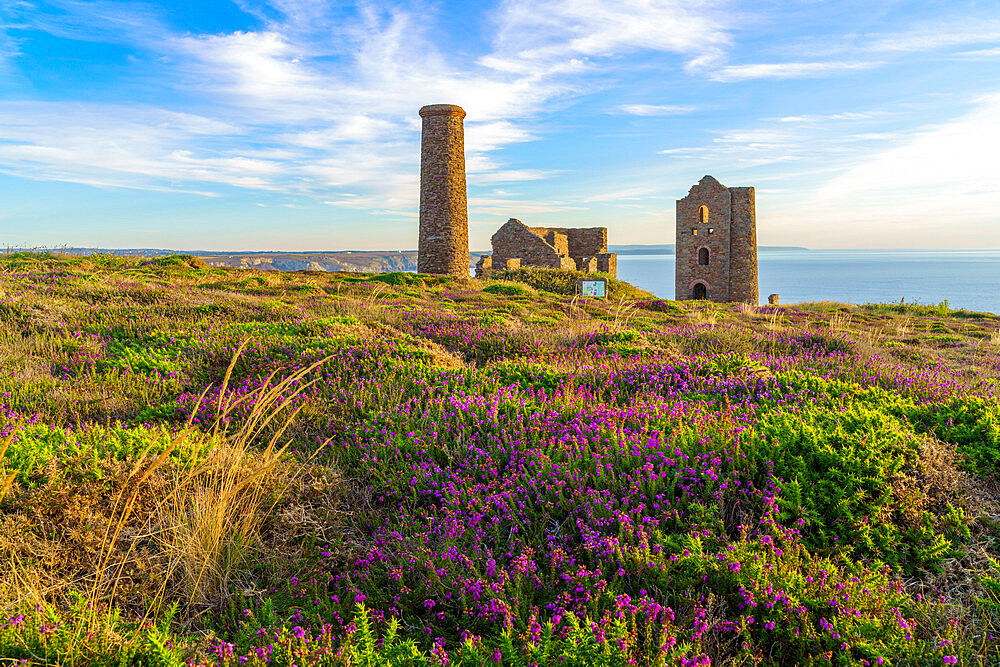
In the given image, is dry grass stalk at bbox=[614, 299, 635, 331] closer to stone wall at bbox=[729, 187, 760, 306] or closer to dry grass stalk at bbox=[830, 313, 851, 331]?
dry grass stalk at bbox=[830, 313, 851, 331]

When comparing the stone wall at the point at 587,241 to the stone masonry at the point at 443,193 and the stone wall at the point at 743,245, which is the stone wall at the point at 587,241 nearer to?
the stone wall at the point at 743,245

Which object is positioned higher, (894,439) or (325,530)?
(894,439)

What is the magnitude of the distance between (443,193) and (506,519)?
24.7 m

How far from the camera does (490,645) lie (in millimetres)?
2447

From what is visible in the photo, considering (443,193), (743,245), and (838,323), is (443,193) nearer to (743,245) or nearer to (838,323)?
(838,323)

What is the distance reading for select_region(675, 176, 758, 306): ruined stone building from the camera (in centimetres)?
4006

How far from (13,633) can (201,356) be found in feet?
14.9

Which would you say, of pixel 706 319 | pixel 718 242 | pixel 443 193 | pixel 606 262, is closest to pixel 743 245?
pixel 718 242

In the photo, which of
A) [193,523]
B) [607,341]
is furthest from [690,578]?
[607,341]

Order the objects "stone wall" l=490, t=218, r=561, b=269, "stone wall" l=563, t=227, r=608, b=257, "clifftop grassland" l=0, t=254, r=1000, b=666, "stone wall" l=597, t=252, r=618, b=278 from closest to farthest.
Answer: "clifftop grassland" l=0, t=254, r=1000, b=666
"stone wall" l=490, t=218, r=561, b=269
"stone wall" l=597, t=252, r=618, b=278
"stone wall" l=563, t=227, r=608, b=257

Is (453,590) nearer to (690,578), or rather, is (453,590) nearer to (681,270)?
(690,578)

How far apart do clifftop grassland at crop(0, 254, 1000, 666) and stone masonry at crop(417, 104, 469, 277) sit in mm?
21597

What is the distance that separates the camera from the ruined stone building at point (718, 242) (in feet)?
131

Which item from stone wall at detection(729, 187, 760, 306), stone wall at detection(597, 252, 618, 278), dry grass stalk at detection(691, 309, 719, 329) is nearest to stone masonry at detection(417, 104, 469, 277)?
stone wall at detection(597, 252, 618, 278)
